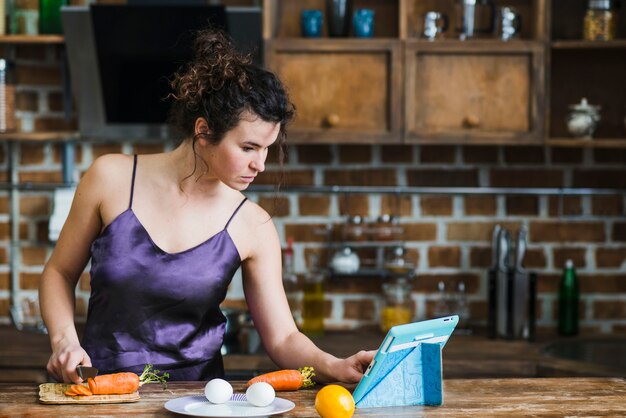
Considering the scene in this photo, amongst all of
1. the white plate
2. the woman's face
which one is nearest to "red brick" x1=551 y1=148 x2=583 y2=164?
the woman's face

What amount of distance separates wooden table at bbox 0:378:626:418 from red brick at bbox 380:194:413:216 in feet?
5.09

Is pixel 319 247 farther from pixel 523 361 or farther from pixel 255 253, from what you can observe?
pixel 255 253

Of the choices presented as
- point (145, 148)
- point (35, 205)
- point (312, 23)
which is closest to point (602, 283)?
point (312, 23)

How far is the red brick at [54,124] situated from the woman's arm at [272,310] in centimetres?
149

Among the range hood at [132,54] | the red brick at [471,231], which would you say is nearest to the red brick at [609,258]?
the red brick at [471,231]

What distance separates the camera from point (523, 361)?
10.7 feet

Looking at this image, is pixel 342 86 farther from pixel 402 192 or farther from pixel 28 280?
pixel 28 280

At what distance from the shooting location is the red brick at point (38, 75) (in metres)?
3.75

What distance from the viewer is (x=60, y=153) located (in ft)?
12.5

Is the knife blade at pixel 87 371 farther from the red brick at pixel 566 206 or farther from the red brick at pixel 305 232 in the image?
the red brick at pixel 566 206

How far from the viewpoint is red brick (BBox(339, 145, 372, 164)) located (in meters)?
3.77

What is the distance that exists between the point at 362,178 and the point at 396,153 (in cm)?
15

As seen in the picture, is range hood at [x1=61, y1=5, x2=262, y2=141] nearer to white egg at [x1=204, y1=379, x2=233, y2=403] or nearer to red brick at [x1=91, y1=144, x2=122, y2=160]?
red brick at [x1=91, y1=144, x2=122, y2=160]

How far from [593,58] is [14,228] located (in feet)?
7.19
